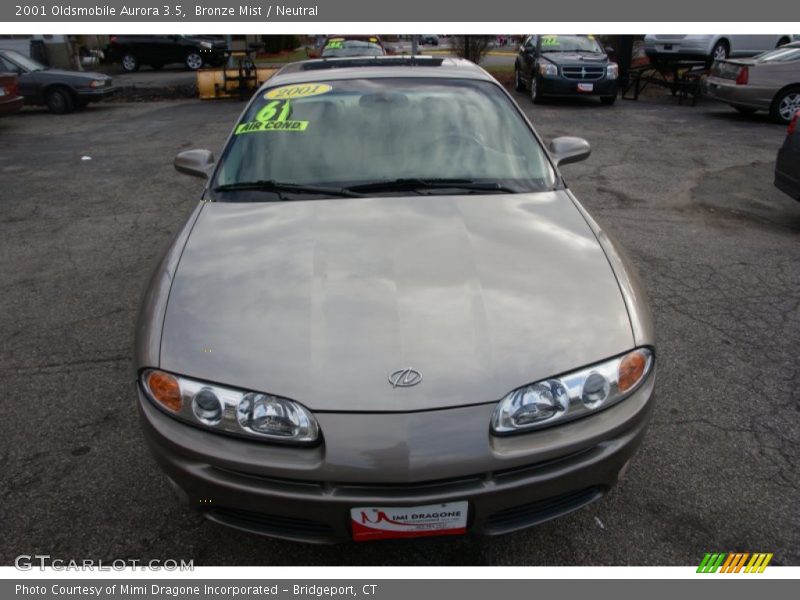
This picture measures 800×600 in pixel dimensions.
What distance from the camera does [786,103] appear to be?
1092cm

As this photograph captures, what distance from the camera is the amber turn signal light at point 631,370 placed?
207cm

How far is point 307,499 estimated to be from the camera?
1.85 metres

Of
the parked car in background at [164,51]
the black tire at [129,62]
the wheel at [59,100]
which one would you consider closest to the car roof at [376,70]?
the wheel at [59,100]

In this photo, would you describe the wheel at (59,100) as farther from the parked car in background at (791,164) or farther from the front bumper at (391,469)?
the front bumper at (391,469)

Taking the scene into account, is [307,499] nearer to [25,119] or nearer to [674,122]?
[674,122]

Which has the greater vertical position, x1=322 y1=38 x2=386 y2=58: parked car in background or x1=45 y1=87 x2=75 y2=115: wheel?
x1=322 y1=38 x2=386 y2=58: parked car in background

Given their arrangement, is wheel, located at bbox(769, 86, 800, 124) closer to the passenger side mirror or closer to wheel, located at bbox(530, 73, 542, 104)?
wheel, located at bbox(530, 73, 542, 104)

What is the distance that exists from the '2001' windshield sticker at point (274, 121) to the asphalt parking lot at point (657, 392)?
103 centimetres

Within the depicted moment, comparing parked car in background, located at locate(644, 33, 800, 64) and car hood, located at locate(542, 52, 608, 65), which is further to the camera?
parked car in background, located at locate(644, 33, 800, 64)

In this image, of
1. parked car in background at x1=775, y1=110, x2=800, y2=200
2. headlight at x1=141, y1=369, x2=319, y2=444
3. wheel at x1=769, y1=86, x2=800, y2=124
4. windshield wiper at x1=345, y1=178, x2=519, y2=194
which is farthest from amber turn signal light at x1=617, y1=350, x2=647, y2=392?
Result: wheel at x1=769, y1=86, x2=800, y2=124

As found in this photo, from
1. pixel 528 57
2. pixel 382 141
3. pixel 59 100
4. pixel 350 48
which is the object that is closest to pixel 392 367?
pixel 382 141

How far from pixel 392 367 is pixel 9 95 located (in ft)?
42.9

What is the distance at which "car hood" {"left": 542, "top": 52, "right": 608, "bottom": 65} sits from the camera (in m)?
12.9
